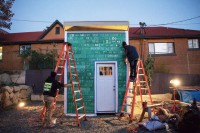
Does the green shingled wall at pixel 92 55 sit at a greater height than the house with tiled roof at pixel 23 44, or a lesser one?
lesser

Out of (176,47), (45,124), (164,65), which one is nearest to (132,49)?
(45,124)

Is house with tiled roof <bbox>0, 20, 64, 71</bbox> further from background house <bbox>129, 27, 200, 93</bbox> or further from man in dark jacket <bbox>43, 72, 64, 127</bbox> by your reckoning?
man in dark jacket <bbox>43, 72, 64, 127</bbox>

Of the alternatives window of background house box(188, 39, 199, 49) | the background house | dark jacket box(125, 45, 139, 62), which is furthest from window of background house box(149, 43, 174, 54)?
dark jacket box(125, 45, 139, 62)

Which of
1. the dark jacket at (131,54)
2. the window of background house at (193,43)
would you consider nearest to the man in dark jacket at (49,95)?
the dark jacket at (131,54)

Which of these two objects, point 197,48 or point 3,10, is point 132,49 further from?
point 3,10

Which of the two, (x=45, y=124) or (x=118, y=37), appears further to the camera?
(x=118, y=37)

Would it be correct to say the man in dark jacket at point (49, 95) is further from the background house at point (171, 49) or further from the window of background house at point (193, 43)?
the window of background house at point (193, 43)

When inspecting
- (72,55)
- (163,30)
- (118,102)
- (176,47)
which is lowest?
(118,102)

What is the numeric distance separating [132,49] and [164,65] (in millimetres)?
12864

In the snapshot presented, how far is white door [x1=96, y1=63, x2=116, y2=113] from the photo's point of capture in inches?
369

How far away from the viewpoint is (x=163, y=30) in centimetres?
2300

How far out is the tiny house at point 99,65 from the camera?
9.34 metres

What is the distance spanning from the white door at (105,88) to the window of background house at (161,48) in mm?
12747

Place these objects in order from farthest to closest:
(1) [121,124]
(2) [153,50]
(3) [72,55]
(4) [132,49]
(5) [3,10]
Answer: (2) [153,50] → (5) [3,10] → (3) [72,55] → (4) [132,49] → (1) [121,124]
